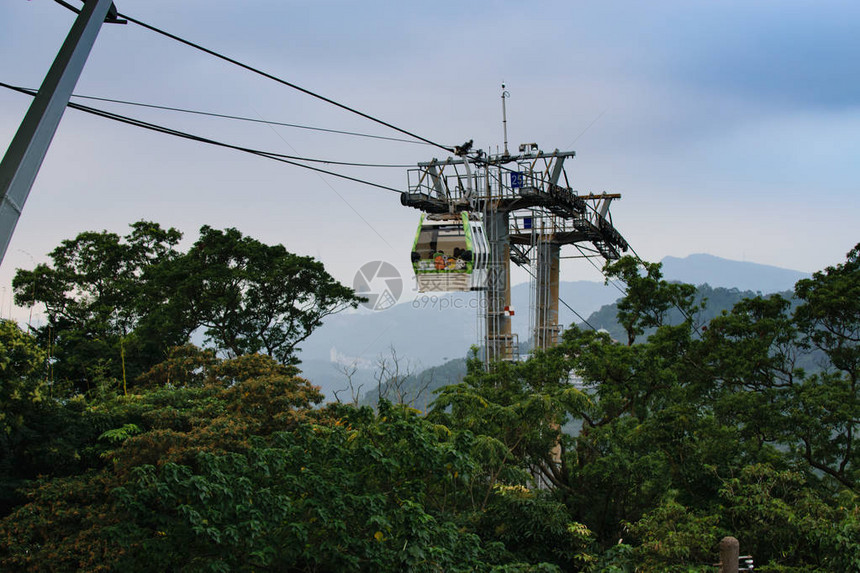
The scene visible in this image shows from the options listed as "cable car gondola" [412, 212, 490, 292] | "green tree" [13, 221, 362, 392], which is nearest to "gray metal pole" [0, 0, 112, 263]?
"cable car gondola" [412, 212, 490, 292]

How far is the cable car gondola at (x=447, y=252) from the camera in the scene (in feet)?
52.0

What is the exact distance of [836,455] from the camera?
46.7ft

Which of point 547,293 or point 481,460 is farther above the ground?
point 547,293

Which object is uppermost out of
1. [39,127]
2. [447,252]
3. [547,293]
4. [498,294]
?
[547,293]

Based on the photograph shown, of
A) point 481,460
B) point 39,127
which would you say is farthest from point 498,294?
point 39,127

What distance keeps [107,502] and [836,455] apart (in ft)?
42.8

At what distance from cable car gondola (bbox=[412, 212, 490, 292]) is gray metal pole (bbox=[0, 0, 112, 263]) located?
11.8 meters

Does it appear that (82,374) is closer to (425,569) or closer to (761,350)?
(425,569)

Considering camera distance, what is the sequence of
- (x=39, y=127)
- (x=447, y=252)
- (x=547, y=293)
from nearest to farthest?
(x=39, y=127)
(x=447, y=252)
(x=547, y=293)

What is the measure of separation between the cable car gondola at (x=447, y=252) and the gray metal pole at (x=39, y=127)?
38.6 feet

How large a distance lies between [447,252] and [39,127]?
41.1 feet

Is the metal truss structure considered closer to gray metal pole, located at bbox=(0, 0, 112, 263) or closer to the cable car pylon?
the cable car pylon

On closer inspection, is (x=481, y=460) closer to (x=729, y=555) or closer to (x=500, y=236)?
(x=729, y=555)

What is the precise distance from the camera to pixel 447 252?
16016mm
